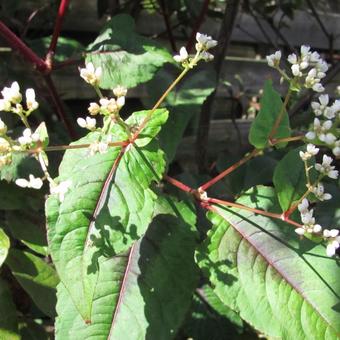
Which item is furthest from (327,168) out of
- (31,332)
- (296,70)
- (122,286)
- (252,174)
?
(31,332)

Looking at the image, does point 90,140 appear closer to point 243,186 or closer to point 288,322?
point 288,322

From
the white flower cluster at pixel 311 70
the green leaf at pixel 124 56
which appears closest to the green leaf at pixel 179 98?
the green leaf at pixel 124 56

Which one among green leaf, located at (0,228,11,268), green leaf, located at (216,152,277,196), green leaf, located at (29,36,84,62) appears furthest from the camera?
green leaf, located at (29,36,84,62)

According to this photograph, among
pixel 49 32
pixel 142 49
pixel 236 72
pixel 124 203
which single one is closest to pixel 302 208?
pixel 124 203

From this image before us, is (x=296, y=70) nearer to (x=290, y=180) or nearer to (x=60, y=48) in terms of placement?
(x=290, y=180)

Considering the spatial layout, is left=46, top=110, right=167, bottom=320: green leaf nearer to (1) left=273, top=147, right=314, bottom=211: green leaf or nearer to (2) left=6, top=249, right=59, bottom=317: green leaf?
(1) left=273, top=147, right=314, bottom=211: green leaf

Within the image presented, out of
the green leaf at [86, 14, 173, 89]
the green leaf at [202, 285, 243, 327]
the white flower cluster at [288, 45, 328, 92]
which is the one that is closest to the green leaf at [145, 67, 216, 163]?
the green leaf at [86, 14, 173, 89]
